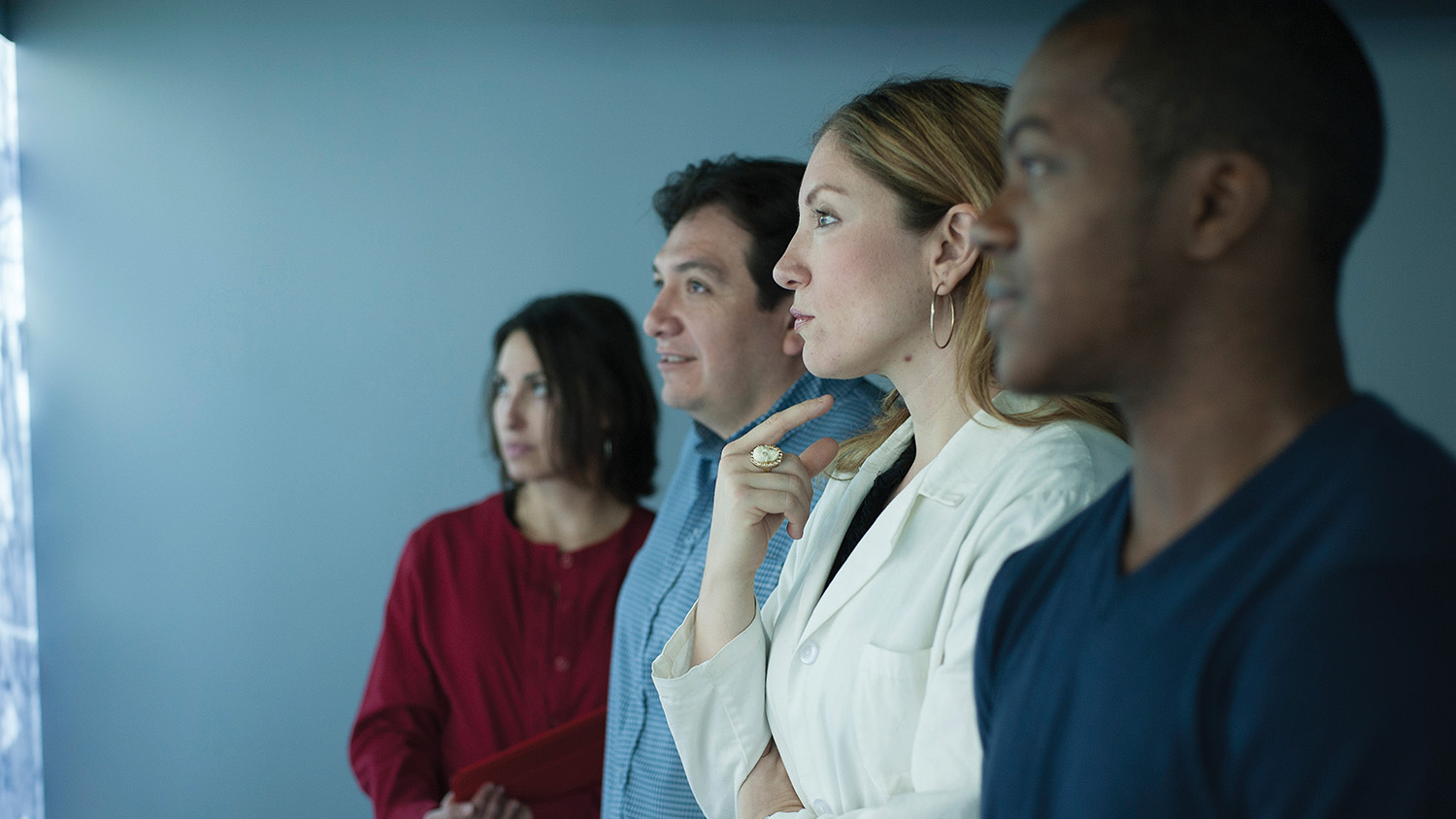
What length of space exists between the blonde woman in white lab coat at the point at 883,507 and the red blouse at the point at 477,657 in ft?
2.95

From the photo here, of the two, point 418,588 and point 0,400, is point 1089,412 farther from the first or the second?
point 0,400

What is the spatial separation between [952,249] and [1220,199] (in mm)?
654

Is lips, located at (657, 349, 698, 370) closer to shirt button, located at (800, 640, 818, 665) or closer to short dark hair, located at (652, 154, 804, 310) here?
short dark hair, located at (652, 154, 804, 310)

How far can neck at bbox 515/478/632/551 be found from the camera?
2428 mm

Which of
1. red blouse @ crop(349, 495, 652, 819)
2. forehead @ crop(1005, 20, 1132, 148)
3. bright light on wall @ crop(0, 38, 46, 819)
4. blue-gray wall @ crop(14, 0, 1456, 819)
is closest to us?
forehead @ crop(1005, 20, 1132, 148)

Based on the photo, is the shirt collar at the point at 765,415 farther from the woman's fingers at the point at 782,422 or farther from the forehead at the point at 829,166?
the forehead at the point at 829,166

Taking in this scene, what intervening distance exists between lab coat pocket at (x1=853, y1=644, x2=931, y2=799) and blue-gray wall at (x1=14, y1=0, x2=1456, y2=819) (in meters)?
2.27

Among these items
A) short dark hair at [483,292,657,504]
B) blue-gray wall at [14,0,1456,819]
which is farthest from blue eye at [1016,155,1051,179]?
blue-gray wall at [14,0,1456,819]

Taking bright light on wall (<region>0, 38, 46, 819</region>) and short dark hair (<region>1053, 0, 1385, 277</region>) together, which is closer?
short dark hair (<region>1053, 0, 1385, 277</region>)

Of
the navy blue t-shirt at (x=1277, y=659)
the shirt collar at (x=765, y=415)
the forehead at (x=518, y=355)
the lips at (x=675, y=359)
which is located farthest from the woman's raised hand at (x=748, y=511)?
the forehead at (x=518, y=355)

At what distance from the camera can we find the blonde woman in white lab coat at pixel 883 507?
3.42 feet

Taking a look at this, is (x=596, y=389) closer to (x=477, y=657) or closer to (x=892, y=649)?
(x=477, y=657)

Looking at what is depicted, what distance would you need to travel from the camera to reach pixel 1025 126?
672mm

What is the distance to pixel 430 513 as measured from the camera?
3328mm
